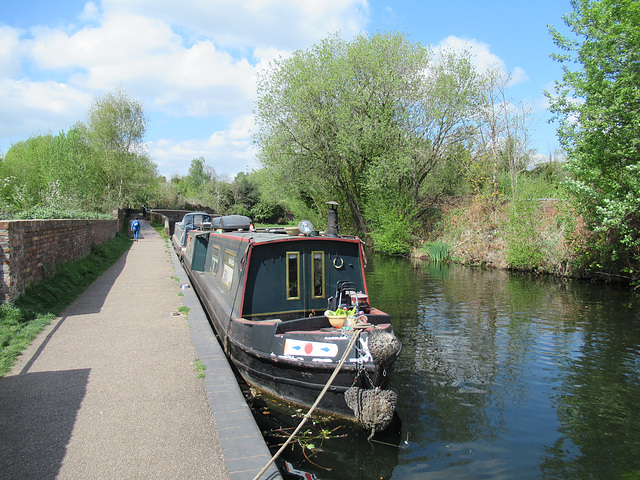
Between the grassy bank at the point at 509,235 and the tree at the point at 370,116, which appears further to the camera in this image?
the tree at the point at 370,116

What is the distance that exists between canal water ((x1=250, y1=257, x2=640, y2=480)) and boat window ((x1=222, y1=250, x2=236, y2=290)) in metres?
2.75

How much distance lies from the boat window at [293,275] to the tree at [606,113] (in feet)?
30.0

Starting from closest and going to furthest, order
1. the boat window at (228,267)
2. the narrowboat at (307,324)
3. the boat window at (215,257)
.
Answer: the narrowboat at (307,324) < the boat window at (228,267) < the boat window at (215,257)

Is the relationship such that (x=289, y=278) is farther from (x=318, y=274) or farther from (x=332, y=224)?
(x=332, y=224)

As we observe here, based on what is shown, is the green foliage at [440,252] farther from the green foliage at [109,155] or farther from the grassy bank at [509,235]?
the green foliage at [109,155]

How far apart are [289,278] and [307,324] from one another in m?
0.93

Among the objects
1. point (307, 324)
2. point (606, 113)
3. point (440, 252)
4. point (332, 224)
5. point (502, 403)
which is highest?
point (606, 113)

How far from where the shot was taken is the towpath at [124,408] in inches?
132

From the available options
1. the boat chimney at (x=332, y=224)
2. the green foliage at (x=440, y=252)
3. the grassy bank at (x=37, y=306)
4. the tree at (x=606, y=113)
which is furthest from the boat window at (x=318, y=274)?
the green foliage at (x=440, y=252)

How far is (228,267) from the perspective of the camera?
808cm

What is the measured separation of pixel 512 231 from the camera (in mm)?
17688

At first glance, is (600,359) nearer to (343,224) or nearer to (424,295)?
(424,295)


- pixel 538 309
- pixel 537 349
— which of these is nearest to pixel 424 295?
pixel 538 309

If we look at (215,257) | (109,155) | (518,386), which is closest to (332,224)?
(518,386)
